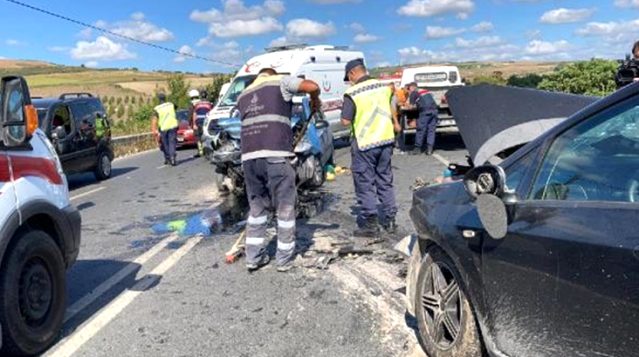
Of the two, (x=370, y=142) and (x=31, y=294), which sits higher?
(x=370, y=142)

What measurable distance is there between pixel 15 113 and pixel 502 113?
354 centimetres

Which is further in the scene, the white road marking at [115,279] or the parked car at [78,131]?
the parked car at [78,131]

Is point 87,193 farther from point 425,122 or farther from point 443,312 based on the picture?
point 443,312

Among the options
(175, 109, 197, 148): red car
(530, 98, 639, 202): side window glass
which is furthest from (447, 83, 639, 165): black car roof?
(175, 109, 197, 148): red car

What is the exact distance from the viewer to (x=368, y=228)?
25.1ft

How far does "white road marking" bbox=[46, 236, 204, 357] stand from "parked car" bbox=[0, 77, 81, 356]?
0.12 meters

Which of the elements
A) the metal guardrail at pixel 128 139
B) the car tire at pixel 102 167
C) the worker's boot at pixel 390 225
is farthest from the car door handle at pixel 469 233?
the metal guardrail at pixel 128 139

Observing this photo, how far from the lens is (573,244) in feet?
8.46

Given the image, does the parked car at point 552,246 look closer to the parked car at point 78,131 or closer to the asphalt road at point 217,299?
the asphalt road at point 217,299

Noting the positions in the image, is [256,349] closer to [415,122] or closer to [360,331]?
[360,331]

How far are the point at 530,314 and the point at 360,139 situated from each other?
15.6ft

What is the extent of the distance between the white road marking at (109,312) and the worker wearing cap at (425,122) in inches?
401

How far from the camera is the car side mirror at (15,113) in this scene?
413 cm

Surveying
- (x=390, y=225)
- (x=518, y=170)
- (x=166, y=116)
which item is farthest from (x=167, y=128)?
(x=518, y=170)
